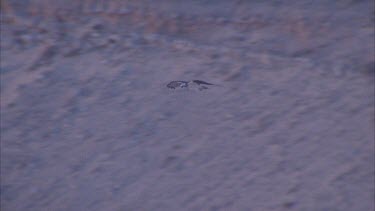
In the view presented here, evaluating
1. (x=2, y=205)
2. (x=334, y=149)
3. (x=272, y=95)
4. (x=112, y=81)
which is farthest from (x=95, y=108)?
(x=334, y=149)

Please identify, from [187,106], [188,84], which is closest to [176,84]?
[188,84]

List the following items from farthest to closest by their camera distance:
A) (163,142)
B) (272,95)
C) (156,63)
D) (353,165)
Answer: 1. (156,63)
2. (272,95)
3. (163,142)
4. (353,165)

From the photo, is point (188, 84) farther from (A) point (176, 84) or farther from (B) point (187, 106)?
(B) point (187, 106)

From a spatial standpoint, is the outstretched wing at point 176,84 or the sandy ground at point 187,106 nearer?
the sandy ground at point 187,106

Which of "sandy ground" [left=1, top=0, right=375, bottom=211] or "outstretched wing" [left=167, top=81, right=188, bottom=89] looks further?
"outstretched wing" [left=167, top=81, right=188, bottom=89]

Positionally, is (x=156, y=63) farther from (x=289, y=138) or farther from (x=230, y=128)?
(x=289, y=138)

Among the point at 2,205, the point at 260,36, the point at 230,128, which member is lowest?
the point at 2,205

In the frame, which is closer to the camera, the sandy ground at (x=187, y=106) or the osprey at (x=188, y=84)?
the sandy ground at (x=187, y=106)

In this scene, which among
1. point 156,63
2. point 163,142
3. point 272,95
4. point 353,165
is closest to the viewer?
point 353,165
